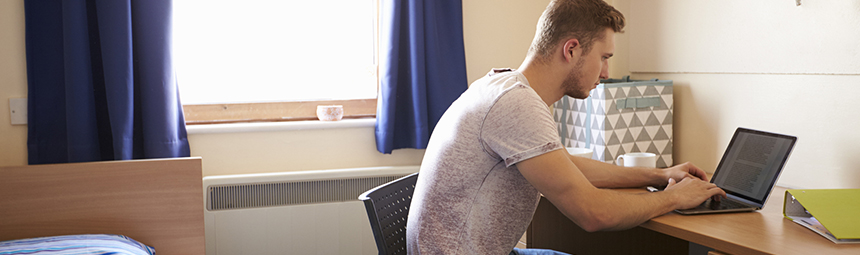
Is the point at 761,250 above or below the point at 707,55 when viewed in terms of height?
below

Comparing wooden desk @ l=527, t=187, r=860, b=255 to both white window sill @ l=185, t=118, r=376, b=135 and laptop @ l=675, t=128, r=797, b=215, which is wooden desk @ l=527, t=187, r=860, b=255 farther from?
white window sill @ l=185, t=118, r=376, b=135

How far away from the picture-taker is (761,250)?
1118 mm

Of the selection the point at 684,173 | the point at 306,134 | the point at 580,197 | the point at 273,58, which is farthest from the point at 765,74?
the point at 273,58

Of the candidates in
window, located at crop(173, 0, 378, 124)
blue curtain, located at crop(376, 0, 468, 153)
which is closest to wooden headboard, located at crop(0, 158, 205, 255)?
window, located at crop(173, 0, 378, 124)

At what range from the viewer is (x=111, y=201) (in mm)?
1902

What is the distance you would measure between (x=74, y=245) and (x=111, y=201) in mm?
263

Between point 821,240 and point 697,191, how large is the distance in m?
0.29

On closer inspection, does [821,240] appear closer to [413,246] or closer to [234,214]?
[413,246]

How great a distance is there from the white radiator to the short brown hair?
3.89 feet

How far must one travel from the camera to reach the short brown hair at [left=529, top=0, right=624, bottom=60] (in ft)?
4.47

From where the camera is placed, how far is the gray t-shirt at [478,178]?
123cm

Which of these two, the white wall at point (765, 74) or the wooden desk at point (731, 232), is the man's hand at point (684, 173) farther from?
the white wall at point (765, 74)

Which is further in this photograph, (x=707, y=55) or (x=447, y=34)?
(x=447, y=34)

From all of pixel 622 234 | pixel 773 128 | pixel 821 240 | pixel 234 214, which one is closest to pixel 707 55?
pixel 773 128
